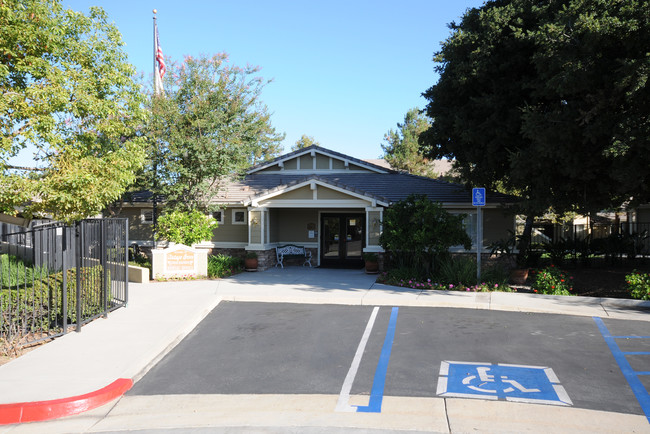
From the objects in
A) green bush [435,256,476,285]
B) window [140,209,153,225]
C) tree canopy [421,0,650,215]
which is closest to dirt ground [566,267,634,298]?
tree canopy [421,0,650,215]

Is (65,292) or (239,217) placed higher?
(239,217)

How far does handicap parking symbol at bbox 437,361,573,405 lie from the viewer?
19.6ft

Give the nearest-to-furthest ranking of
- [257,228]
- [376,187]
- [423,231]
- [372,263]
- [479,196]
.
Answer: [479,196]
[423,231]
[372,263]
[257,228]
[376,187]

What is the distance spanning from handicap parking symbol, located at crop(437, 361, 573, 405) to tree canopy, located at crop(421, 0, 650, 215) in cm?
595

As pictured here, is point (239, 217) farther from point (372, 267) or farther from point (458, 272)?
point (458, 272)

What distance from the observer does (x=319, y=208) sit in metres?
19.8

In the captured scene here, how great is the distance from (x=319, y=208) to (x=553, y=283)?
9.71 metres

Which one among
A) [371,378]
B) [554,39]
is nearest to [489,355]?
[371,378]

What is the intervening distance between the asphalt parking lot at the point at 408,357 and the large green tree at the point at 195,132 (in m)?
7.41

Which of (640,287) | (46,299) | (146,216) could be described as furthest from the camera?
(146,216)

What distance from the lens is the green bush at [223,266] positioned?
16016 mm

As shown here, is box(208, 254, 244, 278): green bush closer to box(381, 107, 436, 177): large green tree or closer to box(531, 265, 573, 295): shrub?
box(531, 265, 573, 295): shrub

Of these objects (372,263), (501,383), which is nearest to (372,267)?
(372,263)

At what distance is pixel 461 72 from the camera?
14.4 meters
